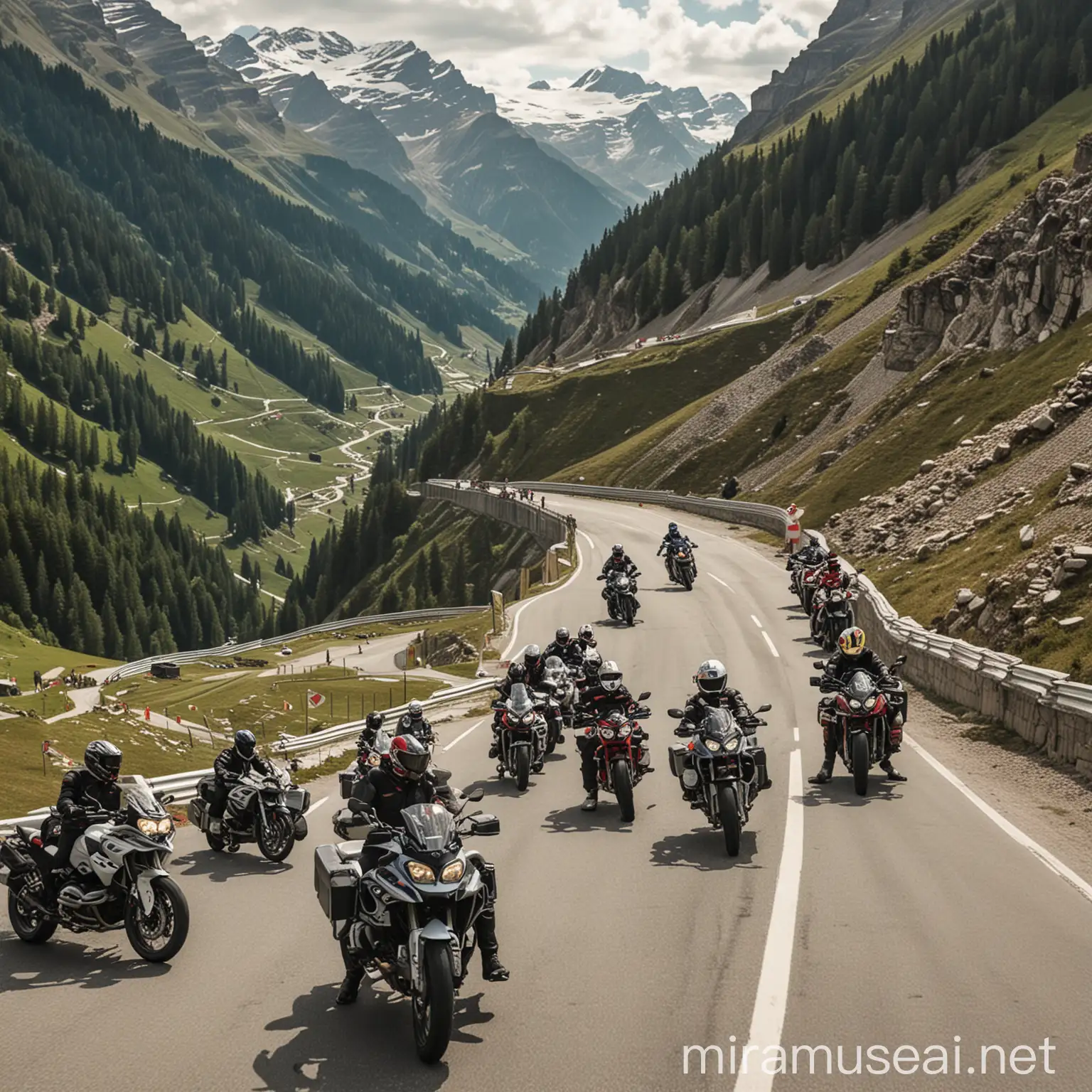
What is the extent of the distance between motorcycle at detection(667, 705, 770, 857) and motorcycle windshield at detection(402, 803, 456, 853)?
19.8 ft

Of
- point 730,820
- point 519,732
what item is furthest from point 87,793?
point 519,732

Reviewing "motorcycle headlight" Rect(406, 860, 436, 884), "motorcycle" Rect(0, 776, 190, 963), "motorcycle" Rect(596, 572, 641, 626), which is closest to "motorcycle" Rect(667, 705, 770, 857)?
"motorcycle headlight" Rect(406, 860, 436, 884)

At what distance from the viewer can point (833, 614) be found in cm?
3700

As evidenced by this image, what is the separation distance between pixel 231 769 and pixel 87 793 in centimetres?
447

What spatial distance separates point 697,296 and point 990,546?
146853mm

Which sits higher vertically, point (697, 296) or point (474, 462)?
point (697, 296)

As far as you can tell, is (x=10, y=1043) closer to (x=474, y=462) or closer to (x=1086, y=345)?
(x=1086, y=345)

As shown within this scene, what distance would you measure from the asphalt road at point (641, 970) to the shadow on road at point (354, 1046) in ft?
0.08

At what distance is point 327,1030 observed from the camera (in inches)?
374

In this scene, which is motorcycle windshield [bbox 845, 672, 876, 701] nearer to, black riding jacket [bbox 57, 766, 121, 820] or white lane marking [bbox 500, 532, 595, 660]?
black riding jacket [bbox 57, 766, 121, 820]

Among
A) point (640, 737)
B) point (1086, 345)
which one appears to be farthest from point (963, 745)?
point (1086, 345)

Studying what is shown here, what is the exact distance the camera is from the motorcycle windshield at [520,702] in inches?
861

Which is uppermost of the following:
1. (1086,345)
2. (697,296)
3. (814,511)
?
(697,296)

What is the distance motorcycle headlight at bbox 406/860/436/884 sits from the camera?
9.45 meters
